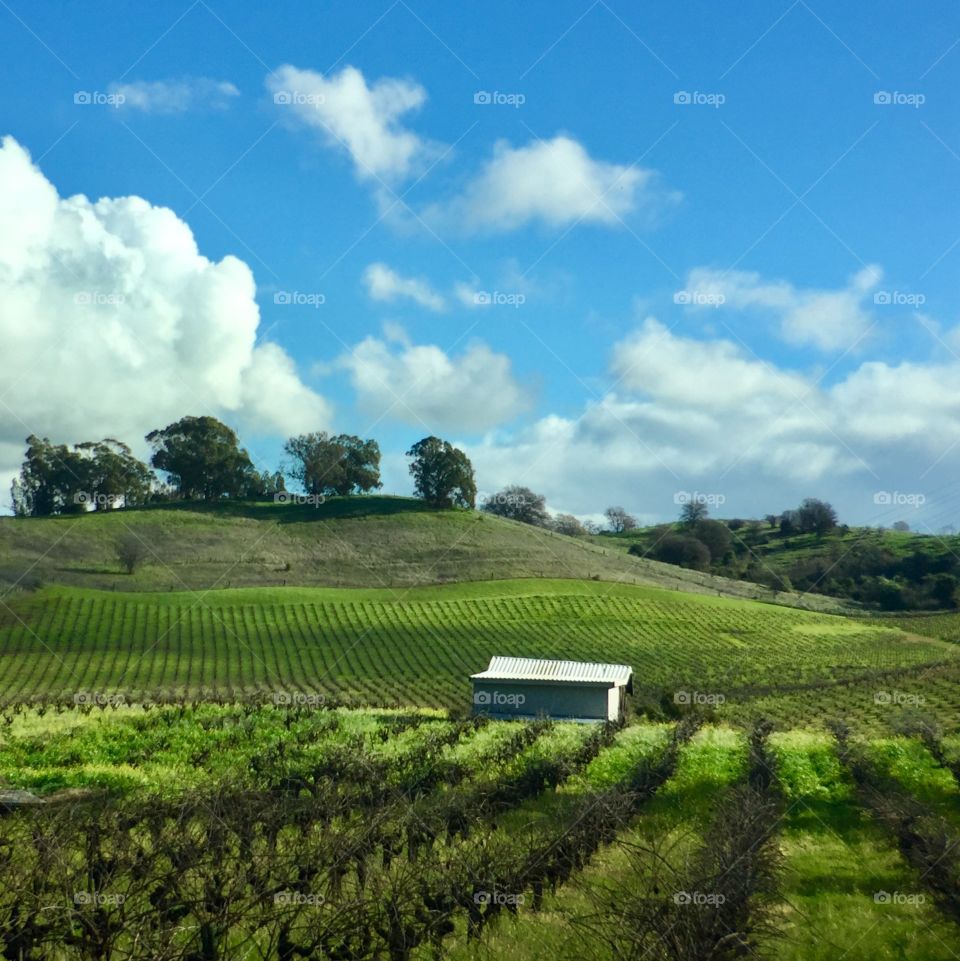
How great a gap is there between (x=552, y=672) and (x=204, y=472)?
9719cm

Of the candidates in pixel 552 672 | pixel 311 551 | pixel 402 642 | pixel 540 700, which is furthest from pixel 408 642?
pixel 311 551

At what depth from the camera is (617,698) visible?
51.3 meters

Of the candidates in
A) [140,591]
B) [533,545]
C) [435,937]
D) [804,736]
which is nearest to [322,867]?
[435,937]

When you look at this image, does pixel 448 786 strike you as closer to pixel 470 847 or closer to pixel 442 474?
pixel 470 847

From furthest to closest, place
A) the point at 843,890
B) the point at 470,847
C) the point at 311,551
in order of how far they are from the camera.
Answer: the point at 311,551 → the point at 843,890 → the point at 470,847

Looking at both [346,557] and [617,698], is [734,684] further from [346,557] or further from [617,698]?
[346,557]

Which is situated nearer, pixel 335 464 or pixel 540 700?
pixel 540 700

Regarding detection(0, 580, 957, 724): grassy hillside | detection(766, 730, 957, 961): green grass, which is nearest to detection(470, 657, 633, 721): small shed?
detection(0, 580, 957, 724): grassy hillside

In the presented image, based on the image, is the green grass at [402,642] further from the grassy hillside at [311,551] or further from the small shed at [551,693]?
the grassy hillside at [311,551]

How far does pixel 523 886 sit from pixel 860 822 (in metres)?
12.2

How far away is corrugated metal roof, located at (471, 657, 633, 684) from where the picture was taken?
5084cm

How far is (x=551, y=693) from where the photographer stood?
166 feet

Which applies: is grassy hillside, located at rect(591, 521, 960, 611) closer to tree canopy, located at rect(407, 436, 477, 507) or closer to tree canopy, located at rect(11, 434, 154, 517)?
tree canopy, located at rect(407, 436, 477, 507)

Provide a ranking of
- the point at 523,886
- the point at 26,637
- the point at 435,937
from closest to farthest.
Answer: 1. the point at 435,937
2. the point at 523,886
3. the point at 26,637
